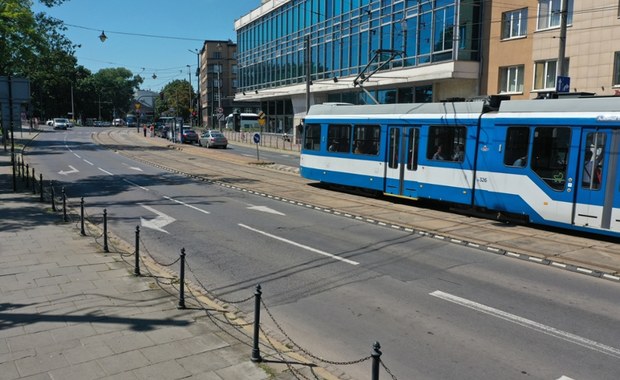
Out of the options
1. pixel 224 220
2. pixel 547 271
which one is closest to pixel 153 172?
pixel 224 220

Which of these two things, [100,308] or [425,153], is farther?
[425,153]

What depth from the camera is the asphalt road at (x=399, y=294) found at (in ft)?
19.3

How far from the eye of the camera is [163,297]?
752 centimetres

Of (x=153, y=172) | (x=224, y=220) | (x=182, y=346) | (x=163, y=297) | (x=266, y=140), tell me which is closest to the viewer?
(x=182, y=346)

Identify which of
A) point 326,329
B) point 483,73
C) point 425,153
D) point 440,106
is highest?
point 483,73

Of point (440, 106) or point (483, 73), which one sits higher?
point (483, 73)

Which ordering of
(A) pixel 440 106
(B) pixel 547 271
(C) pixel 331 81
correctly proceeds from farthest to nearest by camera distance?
1. (C) pixel 331 81
2. (A) pixel 440 106
3. (B) pixel 547 271

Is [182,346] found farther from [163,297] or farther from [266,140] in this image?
[266,140]

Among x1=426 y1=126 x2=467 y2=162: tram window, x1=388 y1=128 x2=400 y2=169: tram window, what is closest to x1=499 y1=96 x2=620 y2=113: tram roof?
x1=426 y1=126 x2=467 y2=162: tram window

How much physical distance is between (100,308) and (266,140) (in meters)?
51.8

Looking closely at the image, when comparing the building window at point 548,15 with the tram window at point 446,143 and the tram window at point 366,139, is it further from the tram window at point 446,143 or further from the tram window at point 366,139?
the tram window at point 446,143

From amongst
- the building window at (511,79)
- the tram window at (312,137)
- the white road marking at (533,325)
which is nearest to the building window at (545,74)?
the building window at (511,79)

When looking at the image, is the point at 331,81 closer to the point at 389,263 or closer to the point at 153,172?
the point at 153,172

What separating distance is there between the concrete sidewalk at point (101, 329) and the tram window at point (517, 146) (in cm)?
967
